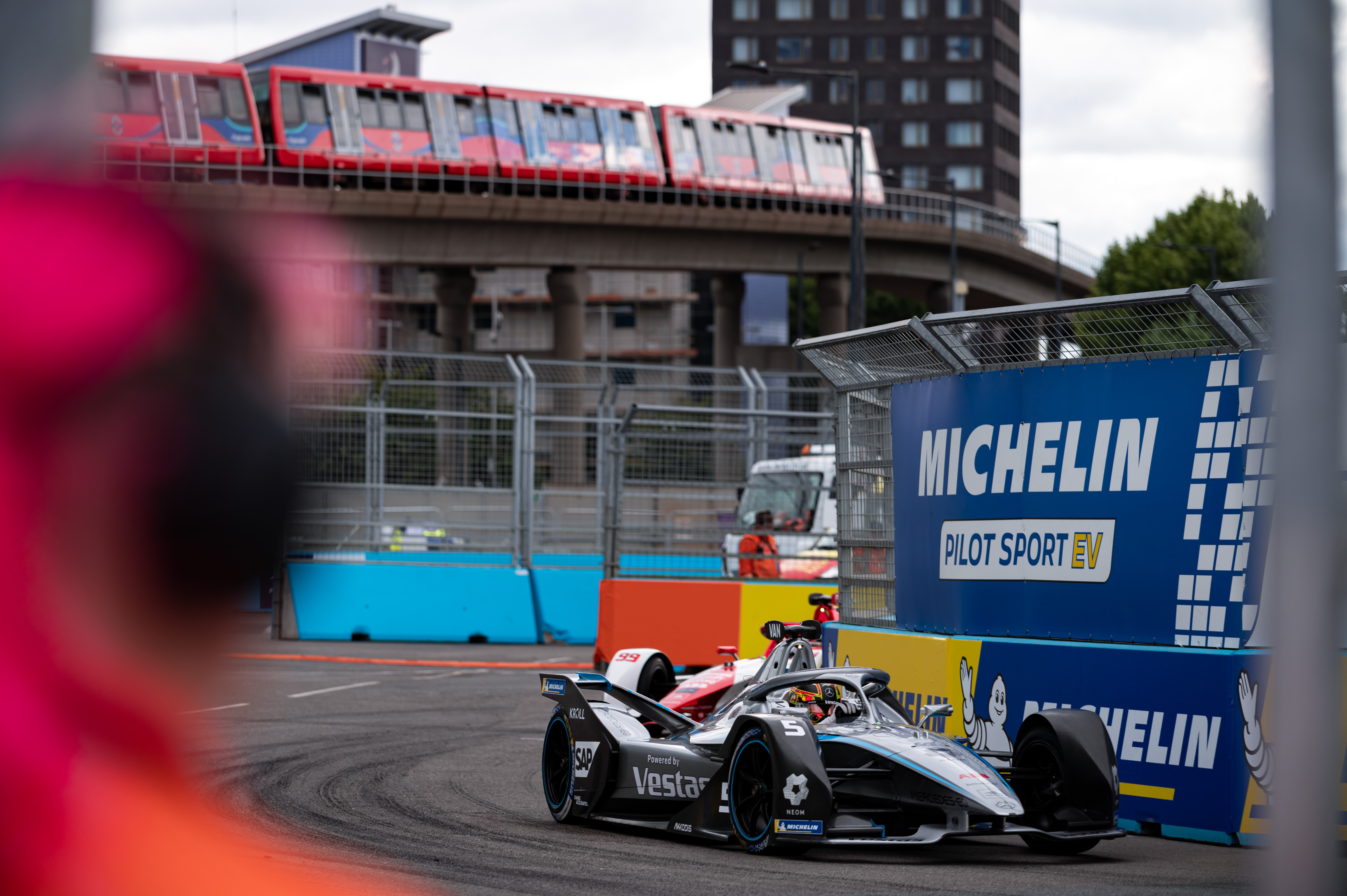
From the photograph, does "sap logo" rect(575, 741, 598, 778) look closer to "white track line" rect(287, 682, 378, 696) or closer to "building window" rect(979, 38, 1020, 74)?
"white track line" rect(287, 682, 378, 696)

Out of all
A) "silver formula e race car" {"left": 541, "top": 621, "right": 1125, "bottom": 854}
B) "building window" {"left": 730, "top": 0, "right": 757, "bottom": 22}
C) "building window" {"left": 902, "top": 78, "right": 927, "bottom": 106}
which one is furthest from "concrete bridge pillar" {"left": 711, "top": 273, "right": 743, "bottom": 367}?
"silver formula e race car" {"left": 541, "top": 621, "right": 1125, "bottom": 854}

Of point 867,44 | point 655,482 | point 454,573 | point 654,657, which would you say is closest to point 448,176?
point 454,573

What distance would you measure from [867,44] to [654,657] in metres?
98.2

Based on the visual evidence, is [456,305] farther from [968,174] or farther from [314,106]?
[968,174]

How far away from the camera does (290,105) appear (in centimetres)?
3534

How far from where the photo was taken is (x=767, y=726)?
748 cm

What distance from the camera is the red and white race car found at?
10930mm

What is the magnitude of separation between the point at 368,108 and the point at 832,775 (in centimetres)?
3199

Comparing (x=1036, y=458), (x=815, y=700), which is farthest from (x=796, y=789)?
(x=1036, y=458)

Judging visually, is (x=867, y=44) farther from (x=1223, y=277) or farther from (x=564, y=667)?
(x=564, y=667)

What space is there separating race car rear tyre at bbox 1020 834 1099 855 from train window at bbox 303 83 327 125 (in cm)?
3107

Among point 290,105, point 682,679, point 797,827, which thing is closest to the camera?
point 797,827

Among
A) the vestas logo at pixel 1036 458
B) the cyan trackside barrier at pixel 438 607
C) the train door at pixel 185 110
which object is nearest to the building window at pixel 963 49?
the train door at pixel 185 110

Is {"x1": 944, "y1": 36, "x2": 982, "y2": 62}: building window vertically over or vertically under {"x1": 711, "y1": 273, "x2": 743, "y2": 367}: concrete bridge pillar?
over
